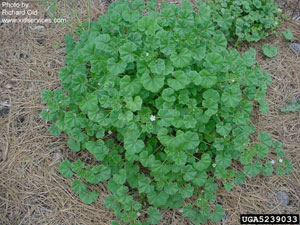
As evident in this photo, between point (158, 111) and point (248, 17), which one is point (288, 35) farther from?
point (158, 111)

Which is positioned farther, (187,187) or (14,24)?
(14,24)

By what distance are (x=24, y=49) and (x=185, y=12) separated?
2.11 m


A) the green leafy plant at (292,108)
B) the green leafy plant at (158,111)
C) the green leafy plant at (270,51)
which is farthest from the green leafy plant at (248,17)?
the green leafy plant at (292,108)

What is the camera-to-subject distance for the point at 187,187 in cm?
296

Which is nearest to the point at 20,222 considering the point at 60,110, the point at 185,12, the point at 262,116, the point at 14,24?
the point at 60,110

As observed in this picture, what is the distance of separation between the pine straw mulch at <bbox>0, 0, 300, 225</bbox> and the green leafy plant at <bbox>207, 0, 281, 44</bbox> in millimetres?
191

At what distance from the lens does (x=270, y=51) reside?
12.7 ft

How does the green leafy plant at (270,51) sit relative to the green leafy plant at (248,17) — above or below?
below

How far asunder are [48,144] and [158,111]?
4.49ft

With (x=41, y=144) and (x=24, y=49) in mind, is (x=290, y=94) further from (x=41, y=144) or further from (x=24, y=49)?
(x=24, y=49)

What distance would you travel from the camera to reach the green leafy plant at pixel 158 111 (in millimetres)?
2770

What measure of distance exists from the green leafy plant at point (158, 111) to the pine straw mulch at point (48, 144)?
0.22 m

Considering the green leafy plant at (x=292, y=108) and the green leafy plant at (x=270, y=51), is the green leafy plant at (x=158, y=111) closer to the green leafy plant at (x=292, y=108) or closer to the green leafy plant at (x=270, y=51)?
the green leafy plant at (x=292, y=108)

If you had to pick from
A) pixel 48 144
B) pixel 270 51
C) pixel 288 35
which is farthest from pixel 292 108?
pixel 48 144
